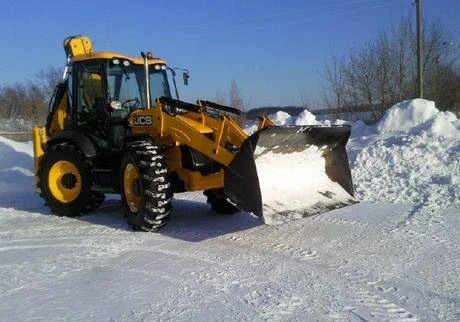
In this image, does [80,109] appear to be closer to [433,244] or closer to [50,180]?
[50,180]

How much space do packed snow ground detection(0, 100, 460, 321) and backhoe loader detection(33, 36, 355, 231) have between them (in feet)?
1.43

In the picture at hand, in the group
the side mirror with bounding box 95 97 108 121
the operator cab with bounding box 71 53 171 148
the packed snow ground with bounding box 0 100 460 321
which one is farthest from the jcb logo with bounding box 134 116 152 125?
the packed snow ground with bounding box 0 100 460 321

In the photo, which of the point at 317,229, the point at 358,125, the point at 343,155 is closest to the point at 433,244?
the point at 317,229

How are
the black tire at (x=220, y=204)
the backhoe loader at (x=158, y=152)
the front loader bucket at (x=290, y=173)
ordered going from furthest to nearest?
the black tire at (x=220, y=204), the backhoe loader at (x=158, y=152), the front loader bucket at (x=290, y=173)

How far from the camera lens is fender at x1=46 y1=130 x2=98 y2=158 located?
879 cm

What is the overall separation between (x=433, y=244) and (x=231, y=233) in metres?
2.58

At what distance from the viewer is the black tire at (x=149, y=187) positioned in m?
7.15

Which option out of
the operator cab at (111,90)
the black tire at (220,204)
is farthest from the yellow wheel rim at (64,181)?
the black tire at (220,204)

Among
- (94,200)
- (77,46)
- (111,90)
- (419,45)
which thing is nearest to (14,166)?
(77,46)

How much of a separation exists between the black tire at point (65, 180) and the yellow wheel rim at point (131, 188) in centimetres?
121

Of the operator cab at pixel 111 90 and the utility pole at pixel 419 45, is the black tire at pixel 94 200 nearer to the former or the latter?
the operator cab at pixel 111 90

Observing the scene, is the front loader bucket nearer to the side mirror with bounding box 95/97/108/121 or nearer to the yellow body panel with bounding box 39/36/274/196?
the yellow body panel with bounding box 39/36/274/196

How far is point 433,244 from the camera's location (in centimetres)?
621

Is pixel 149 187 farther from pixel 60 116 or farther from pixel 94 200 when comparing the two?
pixel 60 116
